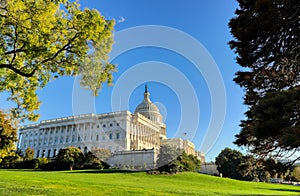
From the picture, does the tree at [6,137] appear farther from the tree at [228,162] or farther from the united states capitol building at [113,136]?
the tree at [228,162]

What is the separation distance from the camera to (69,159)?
128 feet

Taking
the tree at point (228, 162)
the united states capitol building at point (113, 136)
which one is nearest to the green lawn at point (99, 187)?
the united states capitol building at point (113, 136)

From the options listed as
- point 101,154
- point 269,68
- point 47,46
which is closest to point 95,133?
point 101,154

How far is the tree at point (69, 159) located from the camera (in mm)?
38844

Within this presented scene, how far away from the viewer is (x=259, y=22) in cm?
635

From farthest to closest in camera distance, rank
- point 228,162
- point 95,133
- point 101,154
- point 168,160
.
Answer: point 95,133 < point 228,162 < point 101,154 < point 168,160

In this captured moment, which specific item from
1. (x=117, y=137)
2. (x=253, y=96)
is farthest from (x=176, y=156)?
(x=117, y=137)

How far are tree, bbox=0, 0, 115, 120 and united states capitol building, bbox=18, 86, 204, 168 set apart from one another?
3099 cm

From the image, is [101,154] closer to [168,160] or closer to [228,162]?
[168,160]

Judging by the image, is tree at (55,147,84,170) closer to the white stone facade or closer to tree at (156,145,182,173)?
the white stone facade

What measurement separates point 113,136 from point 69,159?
2824cm

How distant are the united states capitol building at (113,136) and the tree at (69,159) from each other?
691 centimetres

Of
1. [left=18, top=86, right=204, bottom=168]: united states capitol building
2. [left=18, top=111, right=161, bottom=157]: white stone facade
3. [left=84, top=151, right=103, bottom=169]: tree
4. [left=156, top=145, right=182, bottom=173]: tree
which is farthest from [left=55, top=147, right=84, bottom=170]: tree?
[left=156, top=145, right=182, bottom=173]: tree

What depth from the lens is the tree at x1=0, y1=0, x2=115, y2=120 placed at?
25.8 feet
